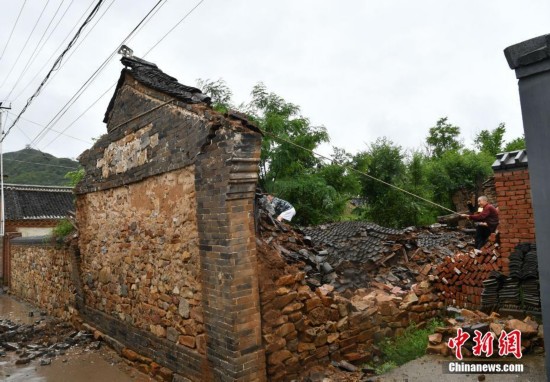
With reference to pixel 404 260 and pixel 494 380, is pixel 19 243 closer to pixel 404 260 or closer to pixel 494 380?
pixel 404 260

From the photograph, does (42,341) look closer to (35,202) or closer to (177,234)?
(177,234)

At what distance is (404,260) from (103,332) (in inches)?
249

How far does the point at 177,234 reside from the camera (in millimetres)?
4840

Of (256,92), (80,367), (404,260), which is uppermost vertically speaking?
(256,92)

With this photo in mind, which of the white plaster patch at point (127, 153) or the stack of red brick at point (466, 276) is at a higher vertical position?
the white plaster patch at point (127, 153)

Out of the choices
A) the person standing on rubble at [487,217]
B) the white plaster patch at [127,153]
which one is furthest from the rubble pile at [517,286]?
the white plaster patch at [127,153]

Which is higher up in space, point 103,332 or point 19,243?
point 19,243

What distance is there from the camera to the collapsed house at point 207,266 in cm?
406

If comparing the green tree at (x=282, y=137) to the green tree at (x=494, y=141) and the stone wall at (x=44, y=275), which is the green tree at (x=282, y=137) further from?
the green tree at (x=494, y=141)

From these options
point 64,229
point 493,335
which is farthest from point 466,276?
point 64,229

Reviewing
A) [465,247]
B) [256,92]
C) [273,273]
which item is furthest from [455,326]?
[256,92]

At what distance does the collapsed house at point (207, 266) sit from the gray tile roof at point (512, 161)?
20 centimetres

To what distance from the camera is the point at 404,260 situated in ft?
25.7

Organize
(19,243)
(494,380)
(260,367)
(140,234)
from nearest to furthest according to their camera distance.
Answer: (494,380) < (260,367) < (140,234) < (19,243)
